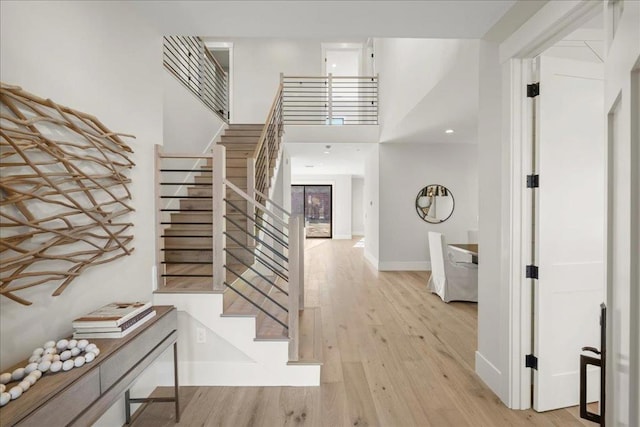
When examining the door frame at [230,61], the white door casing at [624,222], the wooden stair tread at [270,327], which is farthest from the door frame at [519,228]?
the door frame at [230,61]

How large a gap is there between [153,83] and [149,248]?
3.92 feet

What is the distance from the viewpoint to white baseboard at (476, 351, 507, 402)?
7.13 ft

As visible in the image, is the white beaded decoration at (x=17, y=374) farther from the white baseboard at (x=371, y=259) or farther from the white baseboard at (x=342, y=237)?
the white baseboard at (x=342, y=237)

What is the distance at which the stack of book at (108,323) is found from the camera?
4.90ft

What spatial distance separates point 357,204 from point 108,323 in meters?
11.8

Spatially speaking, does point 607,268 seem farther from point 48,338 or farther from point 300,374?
point 48,338

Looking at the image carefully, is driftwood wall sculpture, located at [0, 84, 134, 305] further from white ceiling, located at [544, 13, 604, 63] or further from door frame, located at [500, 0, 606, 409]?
white ceiling, located at [544, 13, 604, 63]

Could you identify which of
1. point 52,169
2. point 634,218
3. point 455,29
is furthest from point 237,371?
point 455,29

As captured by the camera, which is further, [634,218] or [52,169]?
[52,169]

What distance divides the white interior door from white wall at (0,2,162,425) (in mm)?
2617

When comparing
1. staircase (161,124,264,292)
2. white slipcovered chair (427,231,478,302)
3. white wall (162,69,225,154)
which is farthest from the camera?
white slipcovered chair (427,231,478,302)

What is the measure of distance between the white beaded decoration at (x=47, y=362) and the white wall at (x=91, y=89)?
11 centimetres

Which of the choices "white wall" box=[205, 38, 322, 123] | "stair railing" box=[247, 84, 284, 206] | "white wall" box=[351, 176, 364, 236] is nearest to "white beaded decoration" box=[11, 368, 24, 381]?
"stair railing" box=[247, 84, 284, 206]

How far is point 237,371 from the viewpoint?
2.34m
